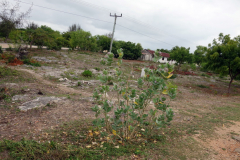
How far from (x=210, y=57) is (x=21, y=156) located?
14.1 meters

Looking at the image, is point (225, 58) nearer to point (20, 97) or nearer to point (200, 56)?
point (20, 97)

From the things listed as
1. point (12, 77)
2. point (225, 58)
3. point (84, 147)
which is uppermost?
point (225, 58)

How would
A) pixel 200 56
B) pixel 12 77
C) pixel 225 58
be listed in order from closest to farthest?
pixel 12 77 → pixel 225 58 → pixel 200 56

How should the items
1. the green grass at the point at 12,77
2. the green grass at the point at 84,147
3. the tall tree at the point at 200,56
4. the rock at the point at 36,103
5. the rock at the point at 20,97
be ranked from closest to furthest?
the green grass at the point at 84,147
the rock at the point at 36,103
the rock at the point at 20,97
the green grass at the point at 12,77
the tall tree at the point at 200,56

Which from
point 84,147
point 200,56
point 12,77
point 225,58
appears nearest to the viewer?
point 84,147

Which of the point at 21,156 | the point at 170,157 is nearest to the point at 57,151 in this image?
the point at 21,156

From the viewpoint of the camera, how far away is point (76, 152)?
2.96 metres

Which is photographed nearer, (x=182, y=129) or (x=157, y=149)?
(x=157, y=149)

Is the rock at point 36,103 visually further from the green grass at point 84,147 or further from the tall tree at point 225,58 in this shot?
the tall tree at point 225,58

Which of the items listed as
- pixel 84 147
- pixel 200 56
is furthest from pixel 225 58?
pixel 200 56

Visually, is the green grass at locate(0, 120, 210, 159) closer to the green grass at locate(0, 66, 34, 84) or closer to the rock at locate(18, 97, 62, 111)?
the rock at locate(18, 97, 62, 111)

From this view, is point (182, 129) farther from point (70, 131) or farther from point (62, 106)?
point (62, 106)

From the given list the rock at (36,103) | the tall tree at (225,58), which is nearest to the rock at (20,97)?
the rock at (36,103)

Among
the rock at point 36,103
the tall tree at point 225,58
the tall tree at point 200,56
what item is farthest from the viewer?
the tall tree at point 200,56
